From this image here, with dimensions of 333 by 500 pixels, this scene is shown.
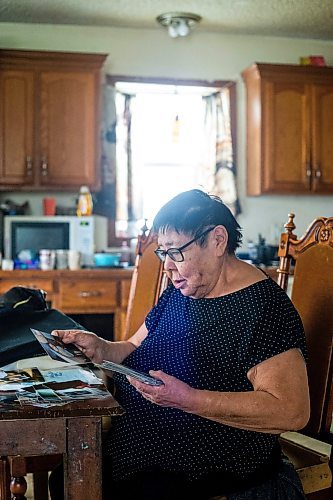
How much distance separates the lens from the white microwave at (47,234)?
434cm

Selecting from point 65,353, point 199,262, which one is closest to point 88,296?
point 65,353

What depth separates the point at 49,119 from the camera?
14.3 feet

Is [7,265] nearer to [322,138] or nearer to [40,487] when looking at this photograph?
[40,487]

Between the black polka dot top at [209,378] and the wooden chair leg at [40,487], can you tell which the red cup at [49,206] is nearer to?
the wooden chair leg at [40,487]

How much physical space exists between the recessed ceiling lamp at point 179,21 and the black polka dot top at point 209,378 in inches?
125

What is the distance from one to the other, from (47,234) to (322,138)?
1.99 meters

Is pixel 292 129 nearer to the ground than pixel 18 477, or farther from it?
farther from it

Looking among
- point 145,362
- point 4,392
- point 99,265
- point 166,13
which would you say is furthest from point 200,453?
point 166,13

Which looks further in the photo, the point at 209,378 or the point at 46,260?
the point at 46,260

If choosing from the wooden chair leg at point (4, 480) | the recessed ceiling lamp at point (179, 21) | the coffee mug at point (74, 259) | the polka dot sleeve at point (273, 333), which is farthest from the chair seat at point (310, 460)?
the recessed ceiling lamp at point (179, 21)

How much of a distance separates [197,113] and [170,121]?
22 cm

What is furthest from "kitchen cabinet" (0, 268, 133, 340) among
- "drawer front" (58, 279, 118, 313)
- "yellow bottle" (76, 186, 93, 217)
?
"yellow bottle" (76, 186, 93, 217)

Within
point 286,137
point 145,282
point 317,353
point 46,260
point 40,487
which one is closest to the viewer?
point 317,353

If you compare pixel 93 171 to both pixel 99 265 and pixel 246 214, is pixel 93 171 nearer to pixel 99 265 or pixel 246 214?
pixel 99 265
